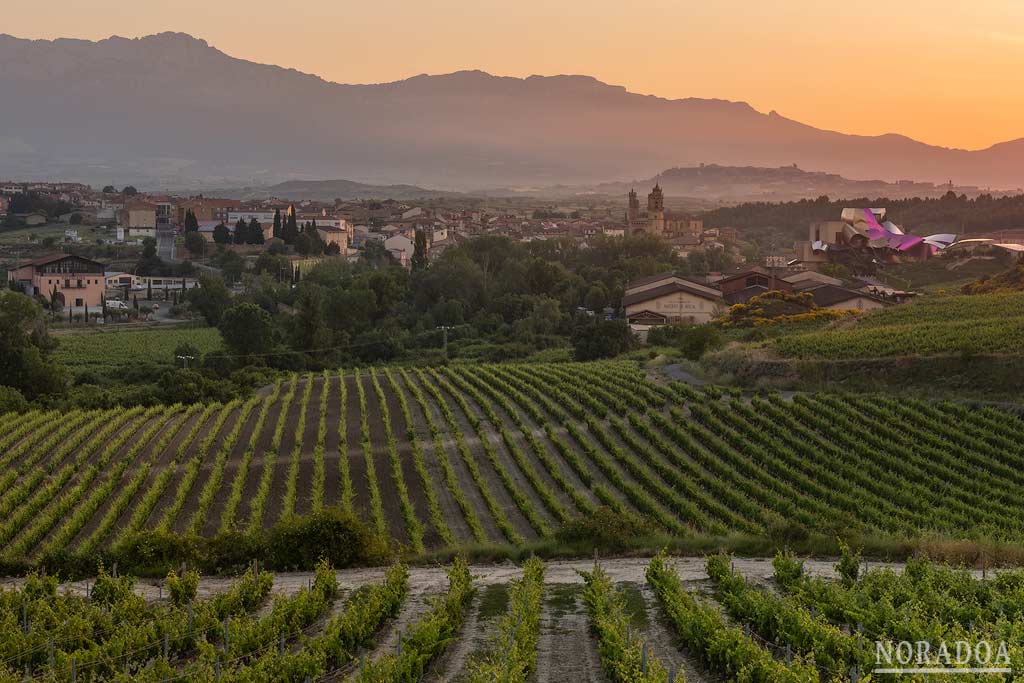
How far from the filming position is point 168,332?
7206 cm

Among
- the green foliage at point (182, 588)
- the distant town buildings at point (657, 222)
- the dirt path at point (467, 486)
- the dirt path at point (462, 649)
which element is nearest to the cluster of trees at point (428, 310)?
the dirt path at point (467, 486)

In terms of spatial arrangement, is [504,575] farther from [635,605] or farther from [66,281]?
[66,281]

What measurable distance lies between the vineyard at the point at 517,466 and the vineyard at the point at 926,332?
16.3 ft

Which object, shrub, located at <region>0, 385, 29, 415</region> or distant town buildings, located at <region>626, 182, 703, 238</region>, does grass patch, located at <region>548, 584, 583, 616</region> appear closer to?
shrub, located at <region>0, 385, 29, 415</region>

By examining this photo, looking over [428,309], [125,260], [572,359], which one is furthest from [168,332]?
[125,260]

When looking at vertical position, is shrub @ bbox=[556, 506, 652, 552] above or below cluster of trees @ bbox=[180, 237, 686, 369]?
above

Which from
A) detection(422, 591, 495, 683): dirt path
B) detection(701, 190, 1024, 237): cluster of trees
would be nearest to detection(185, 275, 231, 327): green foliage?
detection(422, 591, 495, 683): dirt path

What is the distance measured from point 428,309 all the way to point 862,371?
3639cm

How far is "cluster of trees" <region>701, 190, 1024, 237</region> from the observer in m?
125

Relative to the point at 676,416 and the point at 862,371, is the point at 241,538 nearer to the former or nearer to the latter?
the point at 676,416

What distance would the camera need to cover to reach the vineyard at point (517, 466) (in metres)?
26.4

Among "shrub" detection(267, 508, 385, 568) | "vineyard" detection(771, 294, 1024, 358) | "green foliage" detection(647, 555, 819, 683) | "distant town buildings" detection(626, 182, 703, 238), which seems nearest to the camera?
"green foliage" detection(647, 555, 819, 683)

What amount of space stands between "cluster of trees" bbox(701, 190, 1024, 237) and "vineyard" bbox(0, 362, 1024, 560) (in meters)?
94.6

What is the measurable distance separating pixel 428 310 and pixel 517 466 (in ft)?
131
